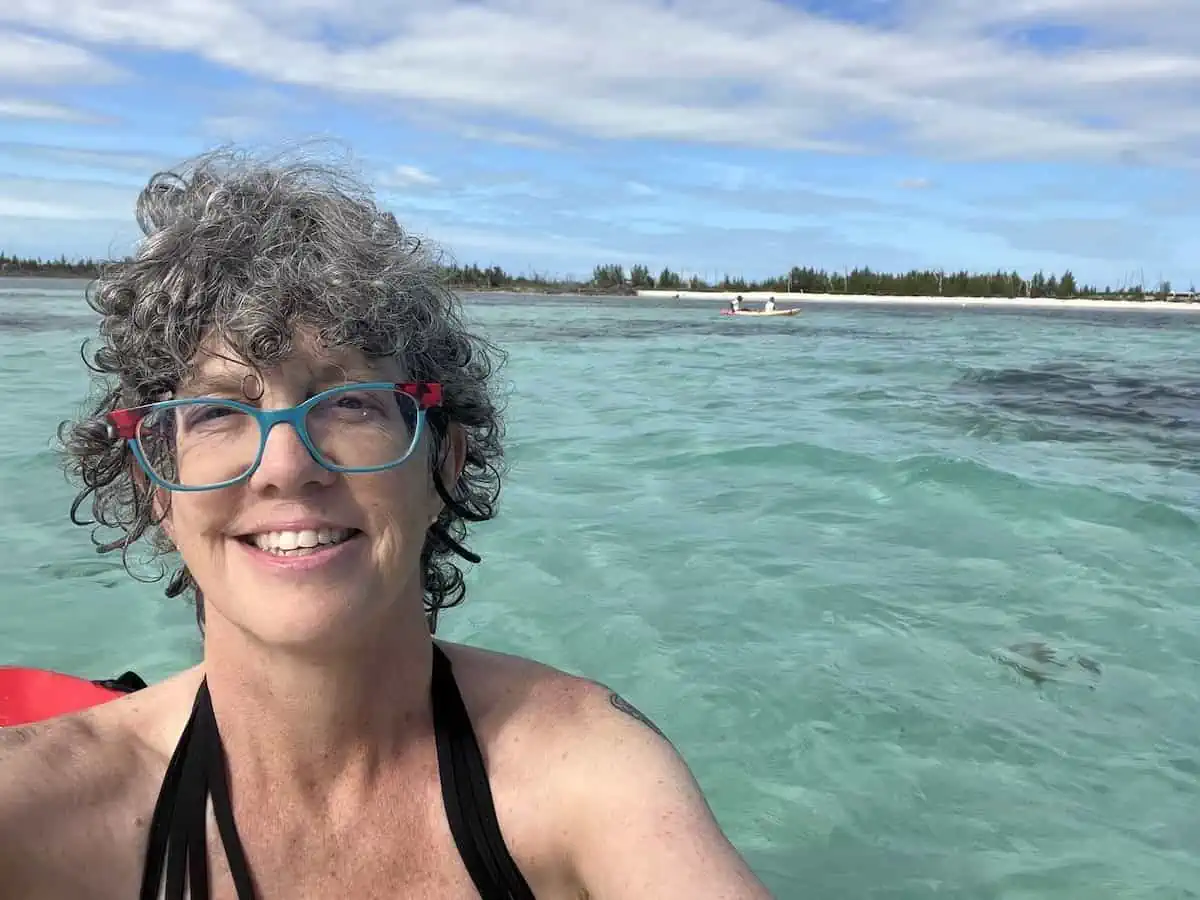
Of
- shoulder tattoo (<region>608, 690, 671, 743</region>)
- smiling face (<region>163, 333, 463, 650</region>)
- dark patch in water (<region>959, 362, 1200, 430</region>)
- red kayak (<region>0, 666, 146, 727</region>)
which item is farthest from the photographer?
dark patch in water (<region>959, 362, 1200, 430</region>)

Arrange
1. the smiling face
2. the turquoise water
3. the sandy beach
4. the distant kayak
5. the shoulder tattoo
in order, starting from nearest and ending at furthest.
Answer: the smiling face → the shoulder tattoo → the turquoise water → the distant kayak → the sandy beach

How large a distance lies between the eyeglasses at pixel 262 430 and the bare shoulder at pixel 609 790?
1.70ft

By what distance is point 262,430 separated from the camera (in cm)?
150

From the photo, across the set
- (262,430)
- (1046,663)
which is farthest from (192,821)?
(1046,663)

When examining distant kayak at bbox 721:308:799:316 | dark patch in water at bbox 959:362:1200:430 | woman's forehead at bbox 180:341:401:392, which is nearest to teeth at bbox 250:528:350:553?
woman's forehead at bbox 180:341:401:392

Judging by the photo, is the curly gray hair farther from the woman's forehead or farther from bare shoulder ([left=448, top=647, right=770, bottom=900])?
bare shoulder ([left=448, top=647, right=770, bottom=900])

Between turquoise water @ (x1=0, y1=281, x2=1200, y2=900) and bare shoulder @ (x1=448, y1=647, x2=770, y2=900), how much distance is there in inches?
64.1

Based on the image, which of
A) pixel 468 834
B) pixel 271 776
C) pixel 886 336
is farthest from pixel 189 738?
pixel 886 336

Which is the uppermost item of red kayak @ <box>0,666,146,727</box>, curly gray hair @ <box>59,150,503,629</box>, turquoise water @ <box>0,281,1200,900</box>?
curly gray hair @ <box>59,150,503,629</box>

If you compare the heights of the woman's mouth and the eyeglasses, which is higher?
the eyeglasses

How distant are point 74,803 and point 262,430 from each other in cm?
66

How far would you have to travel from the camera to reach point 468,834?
5.42ft

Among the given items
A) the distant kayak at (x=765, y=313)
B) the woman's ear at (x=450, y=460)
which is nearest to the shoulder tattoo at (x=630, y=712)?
the woman's ear at (x=450, y=460)

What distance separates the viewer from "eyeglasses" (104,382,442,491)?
1.51m
